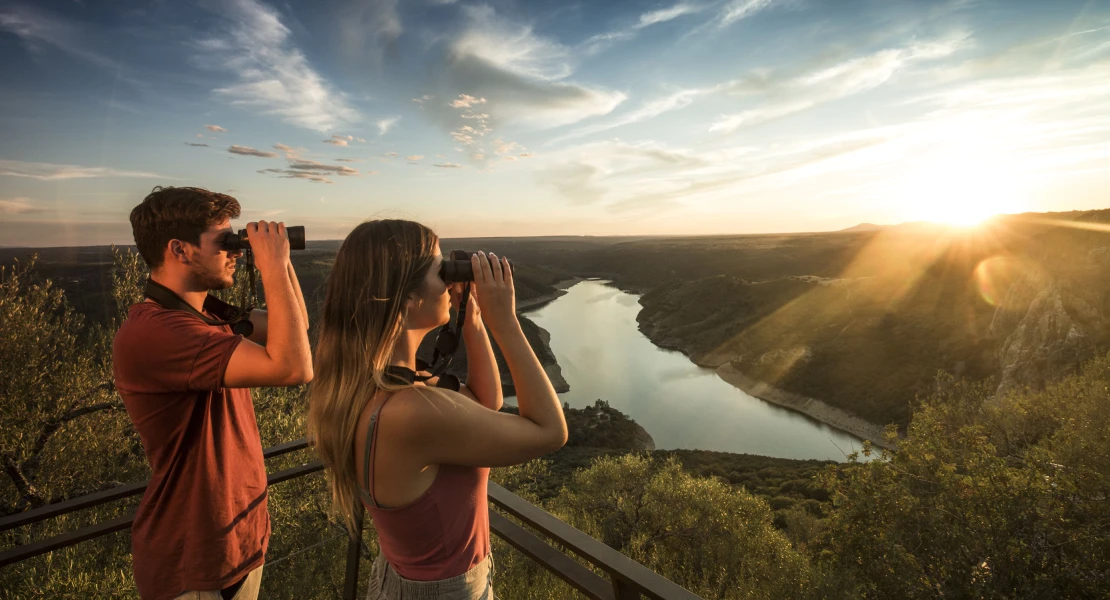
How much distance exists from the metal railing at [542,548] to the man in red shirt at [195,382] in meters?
0.36

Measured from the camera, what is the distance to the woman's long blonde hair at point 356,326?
3.88 feet

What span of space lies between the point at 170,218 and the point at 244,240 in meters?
0.20

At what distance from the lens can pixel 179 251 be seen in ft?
5.47

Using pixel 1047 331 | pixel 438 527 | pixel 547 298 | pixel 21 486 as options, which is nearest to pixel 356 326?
pixel 438 527

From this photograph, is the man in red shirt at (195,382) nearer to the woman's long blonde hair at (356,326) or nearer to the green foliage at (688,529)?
the woman's long blonde hair at (356,326)

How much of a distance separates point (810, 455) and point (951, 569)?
104 feet

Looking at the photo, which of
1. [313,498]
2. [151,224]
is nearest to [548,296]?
[313,498]

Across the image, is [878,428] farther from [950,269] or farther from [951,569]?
[951,569]

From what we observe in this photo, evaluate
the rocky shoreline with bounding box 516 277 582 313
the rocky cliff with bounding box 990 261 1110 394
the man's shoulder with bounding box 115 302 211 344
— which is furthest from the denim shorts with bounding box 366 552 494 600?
the rocky shoreline with bounding box 516 277 582 313

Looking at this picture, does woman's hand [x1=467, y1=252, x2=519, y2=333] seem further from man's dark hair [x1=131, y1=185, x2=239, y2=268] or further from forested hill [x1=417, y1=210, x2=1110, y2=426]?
forested hill [x1=417, y1=210, x2=1110, y2=426]

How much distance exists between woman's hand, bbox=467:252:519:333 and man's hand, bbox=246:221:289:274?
0.68 m

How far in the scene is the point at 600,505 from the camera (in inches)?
648

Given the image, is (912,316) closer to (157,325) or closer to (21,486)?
(21,486)

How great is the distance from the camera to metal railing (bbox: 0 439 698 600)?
1477 millimetres
